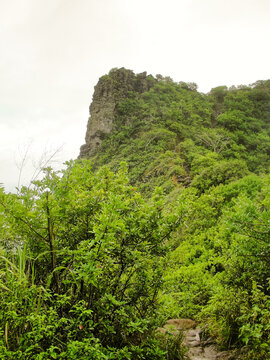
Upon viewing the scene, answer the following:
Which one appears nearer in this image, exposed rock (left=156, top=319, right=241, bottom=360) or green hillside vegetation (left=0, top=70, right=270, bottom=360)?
green hillside vegetation (left=0, top=70, right=270, bottom=360)

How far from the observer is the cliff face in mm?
41000

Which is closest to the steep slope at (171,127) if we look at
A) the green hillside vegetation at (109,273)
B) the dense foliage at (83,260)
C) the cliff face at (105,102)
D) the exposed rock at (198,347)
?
the cliff face at (105,102)

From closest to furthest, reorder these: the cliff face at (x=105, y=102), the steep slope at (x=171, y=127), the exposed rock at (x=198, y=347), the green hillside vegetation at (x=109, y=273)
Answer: the green hillside vegetation at (x=109, y=273) < the exposed rock at (x=198, y=347) < the steep slope at (x=171, y=127) < the cliff face at (x=105, y=102)

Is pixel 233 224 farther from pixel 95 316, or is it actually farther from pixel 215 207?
pixel 215 207

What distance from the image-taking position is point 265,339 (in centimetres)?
353

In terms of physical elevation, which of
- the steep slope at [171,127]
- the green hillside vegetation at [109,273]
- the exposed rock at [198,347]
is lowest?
the exposed rock at [198,347]

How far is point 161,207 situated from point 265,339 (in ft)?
7.90

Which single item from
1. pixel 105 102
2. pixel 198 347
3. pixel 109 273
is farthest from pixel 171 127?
pixel 109 273

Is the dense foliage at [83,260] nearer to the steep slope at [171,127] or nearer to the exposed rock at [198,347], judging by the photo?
the exposed rock at [198,347]

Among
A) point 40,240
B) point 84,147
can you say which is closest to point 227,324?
point 40,240

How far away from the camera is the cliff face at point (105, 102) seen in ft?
135

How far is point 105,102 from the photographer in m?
42.6

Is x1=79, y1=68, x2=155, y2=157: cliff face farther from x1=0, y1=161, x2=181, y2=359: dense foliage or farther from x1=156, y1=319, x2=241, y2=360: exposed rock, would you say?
x1=0, y1=161, x2=181, y2=359: dense foliage

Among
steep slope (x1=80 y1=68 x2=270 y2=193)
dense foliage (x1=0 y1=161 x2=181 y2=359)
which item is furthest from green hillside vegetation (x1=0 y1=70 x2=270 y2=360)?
steep slope (x1=80 y1=68 x2=270 y2=193)
